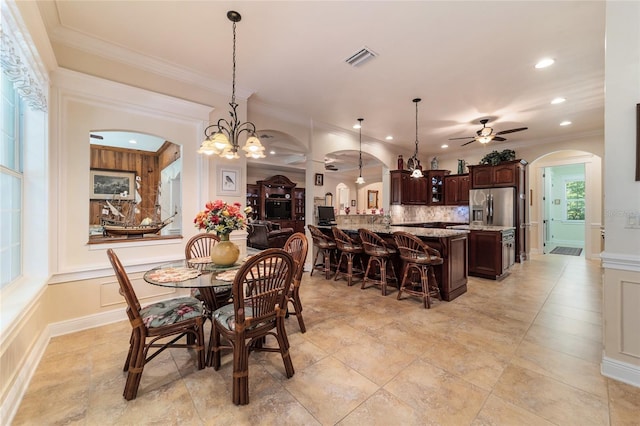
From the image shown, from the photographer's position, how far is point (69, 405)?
66.4 inches

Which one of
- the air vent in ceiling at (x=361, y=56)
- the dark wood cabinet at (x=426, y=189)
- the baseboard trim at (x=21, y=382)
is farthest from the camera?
the dark wood cabinet at (x=426, y=189)

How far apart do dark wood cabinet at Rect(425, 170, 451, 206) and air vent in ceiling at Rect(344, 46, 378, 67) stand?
203 inches

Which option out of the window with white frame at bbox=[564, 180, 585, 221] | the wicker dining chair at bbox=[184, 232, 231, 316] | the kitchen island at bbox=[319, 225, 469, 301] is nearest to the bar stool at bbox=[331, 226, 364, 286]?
the kitchen island at bbox=[319, 225, 469, 301]

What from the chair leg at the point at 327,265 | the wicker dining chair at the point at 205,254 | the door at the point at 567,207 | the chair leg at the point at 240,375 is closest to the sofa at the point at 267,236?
the chair leg at the point at 327,265

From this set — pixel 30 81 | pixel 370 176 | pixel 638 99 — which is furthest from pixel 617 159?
pixel 370 176

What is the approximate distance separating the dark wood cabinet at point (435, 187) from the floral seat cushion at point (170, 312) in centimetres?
695

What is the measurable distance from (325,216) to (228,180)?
2.24m

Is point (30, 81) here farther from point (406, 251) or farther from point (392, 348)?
point (406, 251)

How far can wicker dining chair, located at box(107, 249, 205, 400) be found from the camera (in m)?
1.73

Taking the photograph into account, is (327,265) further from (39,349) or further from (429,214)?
(429,214)

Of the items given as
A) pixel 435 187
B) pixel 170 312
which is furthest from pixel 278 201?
pixel 170 312

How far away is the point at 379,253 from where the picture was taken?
12.7ft

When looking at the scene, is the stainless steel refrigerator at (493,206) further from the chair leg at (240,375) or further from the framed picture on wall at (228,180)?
the chair leg at (240,375)

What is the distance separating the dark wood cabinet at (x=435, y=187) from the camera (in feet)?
24.5
